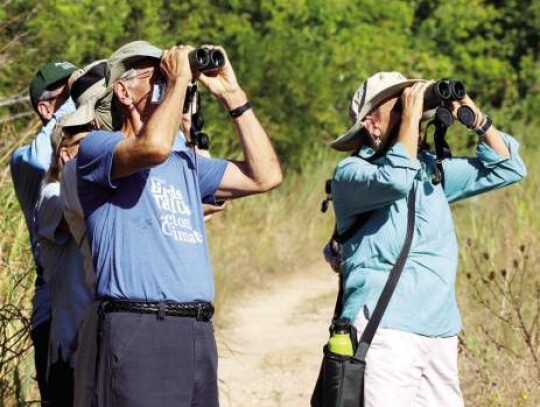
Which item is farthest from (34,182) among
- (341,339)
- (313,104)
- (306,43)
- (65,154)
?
(306,43)

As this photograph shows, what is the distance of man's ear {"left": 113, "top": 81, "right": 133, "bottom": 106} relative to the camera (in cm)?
442

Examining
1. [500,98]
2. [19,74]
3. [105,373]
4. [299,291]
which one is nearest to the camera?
[105,373]

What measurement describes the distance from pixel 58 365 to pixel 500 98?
1474cm

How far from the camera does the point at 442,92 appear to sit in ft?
15.9

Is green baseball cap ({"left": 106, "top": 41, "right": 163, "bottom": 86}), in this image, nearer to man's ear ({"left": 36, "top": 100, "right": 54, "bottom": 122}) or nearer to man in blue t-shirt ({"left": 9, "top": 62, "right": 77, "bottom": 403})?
man in blue t-shirt ({"left": 9, "top": 62, "right": 77, "bottom": 403})

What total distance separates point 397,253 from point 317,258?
7.28m

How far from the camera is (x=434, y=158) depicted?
16.6 feet

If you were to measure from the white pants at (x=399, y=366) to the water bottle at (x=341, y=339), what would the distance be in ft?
0.14

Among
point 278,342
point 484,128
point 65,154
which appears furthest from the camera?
point 278,342

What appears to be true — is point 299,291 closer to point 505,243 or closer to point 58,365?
point 505,243

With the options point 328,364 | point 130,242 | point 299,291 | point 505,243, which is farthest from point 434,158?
point 299,291

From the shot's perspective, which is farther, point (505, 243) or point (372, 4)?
point (372, 4)

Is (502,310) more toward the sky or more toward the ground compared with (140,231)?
more toward the ground

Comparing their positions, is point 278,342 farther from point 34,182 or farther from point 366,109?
point 366,109
